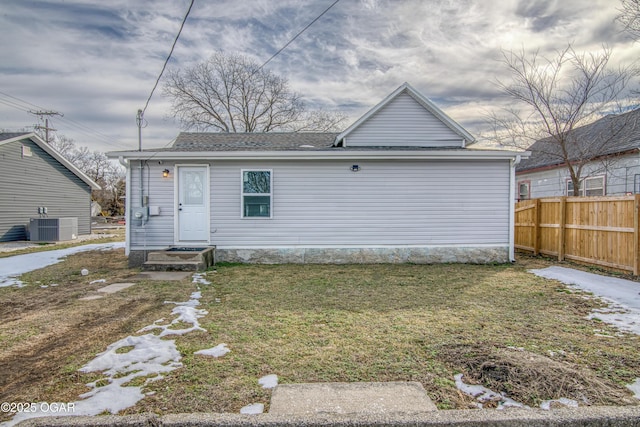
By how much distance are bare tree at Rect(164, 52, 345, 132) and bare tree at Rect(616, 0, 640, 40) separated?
17.4m

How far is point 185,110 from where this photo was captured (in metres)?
23.9

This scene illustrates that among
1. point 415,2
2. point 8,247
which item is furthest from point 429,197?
point 8,247

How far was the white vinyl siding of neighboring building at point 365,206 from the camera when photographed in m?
8.52

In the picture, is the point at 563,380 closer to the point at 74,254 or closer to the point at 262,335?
the point at 262,335

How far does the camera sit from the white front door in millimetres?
8516

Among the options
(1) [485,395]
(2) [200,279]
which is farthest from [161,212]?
(1) [485,395]

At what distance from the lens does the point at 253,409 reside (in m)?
2.22

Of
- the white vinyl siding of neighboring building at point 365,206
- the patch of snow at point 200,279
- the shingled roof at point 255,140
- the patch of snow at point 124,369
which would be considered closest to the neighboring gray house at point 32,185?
the shingled roof at point 255,140

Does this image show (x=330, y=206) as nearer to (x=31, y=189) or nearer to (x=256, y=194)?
(x=256, y=194)

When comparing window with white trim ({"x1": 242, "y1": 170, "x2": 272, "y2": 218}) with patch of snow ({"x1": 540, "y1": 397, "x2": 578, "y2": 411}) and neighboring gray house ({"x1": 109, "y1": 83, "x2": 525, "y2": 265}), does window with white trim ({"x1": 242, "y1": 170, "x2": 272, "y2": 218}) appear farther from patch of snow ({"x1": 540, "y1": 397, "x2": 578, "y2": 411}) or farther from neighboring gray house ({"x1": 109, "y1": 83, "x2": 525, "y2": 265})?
patch of snow ({"x1": 540, "y1": 397, "x2": 578, "y2": 411})

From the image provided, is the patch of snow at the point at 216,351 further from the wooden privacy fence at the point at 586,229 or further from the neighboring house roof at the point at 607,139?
the neighboring house roof at the point at 607,139

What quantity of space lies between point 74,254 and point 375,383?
11.5m

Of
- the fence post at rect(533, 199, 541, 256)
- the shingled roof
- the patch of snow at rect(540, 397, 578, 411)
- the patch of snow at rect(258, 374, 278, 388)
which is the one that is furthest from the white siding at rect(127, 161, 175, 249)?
the fence post at rect(533, 199, 541, 256)

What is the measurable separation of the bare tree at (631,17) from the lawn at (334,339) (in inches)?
271
